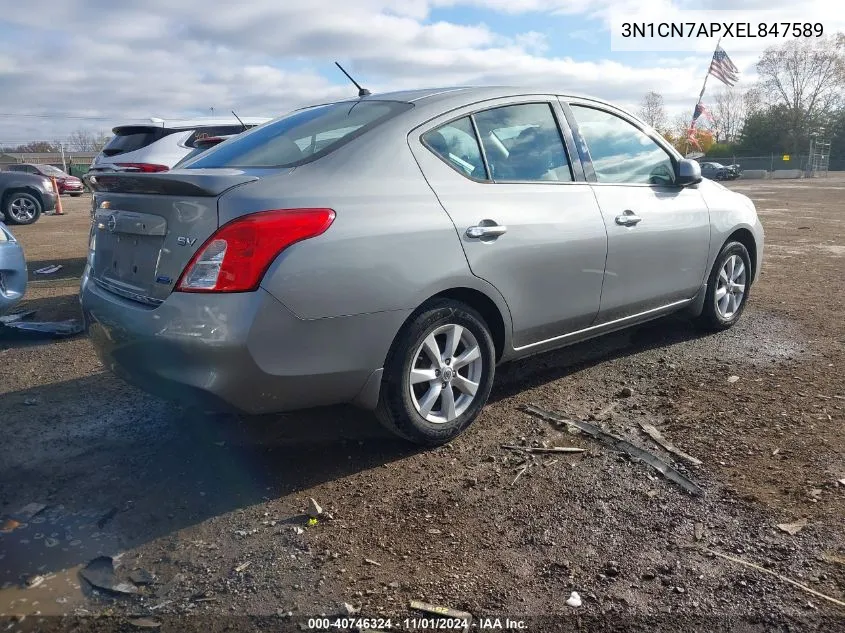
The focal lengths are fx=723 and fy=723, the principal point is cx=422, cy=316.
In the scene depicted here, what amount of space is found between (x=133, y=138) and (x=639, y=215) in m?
7.16

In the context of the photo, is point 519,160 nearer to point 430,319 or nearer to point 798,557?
point 430,319

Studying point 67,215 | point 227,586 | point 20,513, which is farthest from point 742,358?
point 67,215

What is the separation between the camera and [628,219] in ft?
14.0

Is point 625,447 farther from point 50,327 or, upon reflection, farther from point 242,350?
point 50,327

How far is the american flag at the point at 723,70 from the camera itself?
112 feet

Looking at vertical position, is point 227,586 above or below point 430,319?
below

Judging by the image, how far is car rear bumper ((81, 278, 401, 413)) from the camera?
111 inches

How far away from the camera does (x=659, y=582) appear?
240 centimetres

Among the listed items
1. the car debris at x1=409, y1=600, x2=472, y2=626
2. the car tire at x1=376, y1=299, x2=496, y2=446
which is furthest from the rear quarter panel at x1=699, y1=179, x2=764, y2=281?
the car debris at x1=409, y1=600, x2=472, y2=626

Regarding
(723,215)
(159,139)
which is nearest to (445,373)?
(723,215)

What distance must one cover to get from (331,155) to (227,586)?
71.9 inches

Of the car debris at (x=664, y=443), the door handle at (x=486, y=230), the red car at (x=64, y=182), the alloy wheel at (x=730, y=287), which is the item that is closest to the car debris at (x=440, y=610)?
the car debris at (x=664, y=443)

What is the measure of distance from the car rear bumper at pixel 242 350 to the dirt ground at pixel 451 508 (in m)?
0.44

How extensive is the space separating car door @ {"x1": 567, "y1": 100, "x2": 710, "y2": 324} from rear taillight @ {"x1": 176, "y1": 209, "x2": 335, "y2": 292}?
2.05 meters
